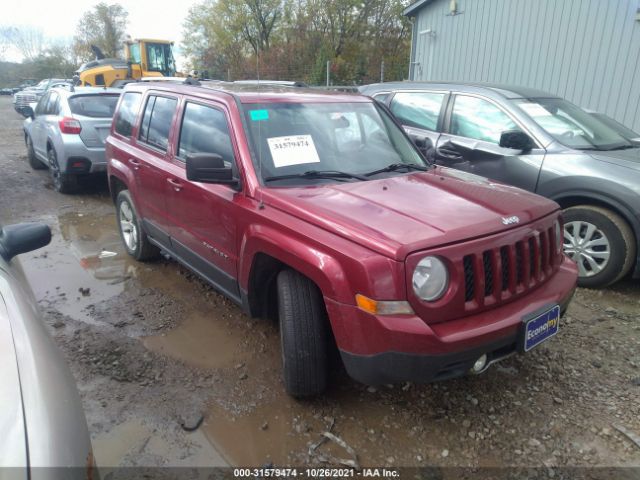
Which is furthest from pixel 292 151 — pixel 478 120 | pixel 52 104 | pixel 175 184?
pixel 52 104

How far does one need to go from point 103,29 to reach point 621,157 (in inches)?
2229

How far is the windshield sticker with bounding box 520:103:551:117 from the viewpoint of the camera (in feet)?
15.9

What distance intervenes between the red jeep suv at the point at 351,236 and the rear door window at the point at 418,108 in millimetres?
1892

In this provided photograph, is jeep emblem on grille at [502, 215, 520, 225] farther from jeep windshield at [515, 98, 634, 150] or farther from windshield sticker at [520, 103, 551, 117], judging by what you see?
windshield sticker at [520, 103, 551, 117]

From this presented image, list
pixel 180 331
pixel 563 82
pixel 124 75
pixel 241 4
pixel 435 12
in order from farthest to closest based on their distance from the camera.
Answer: pixel 241 4 → pixel 124 75 → pixel 435 12 → pixel 563 82 → pixel 180 331

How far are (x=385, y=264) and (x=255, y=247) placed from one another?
3.17ft

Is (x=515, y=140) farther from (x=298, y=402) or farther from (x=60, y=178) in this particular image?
(x=60, y=178)

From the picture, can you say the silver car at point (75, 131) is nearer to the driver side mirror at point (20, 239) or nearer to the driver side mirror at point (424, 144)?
the driver side mirror at point (424, 144)

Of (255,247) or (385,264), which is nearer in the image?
(385,264)

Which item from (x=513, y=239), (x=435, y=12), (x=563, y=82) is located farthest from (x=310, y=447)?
(x=435, y=12)

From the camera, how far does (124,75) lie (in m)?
19.0

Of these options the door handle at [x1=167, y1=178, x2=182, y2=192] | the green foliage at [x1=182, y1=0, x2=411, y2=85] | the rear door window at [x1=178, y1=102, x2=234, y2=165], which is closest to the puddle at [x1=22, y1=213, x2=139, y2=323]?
the door handle at [x1=167, y1=178, x2=182, y2=192]

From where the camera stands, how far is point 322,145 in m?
3.19

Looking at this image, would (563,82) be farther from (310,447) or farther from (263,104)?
(310,447)
